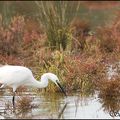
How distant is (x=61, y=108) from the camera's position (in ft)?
37.9

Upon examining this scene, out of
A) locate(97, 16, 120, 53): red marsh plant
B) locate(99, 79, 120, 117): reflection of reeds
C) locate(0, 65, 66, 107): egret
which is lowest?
locate(97, 16, 120, 53): red marsh plant

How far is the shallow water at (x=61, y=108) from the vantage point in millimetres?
10961

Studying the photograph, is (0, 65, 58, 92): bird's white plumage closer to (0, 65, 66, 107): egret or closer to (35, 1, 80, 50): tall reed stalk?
(0, 65, 66, 107): egret

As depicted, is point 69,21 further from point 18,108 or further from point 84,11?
point 84,11

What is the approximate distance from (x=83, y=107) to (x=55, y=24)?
6009 millimetres

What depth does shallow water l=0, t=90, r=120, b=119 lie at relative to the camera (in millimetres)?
10961

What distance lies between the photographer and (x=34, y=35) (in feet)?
61.4

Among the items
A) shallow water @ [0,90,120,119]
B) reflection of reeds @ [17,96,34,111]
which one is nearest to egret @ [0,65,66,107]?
shallow water @ [0,90,120,119]

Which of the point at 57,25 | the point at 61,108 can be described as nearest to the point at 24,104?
the point at 61,108

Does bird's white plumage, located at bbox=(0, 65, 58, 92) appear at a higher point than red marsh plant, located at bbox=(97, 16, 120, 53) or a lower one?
higher

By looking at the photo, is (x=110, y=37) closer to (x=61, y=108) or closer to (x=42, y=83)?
(x=42, y=83)

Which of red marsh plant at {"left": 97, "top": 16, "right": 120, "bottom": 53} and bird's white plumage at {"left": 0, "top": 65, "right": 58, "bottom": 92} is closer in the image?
bird's white plumage at {"left": 0, "top": 65, "right": 58, "bottom": 92}

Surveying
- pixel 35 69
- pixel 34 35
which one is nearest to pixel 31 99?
pixel 35 69

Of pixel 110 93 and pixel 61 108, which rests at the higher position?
pixel 61 108
